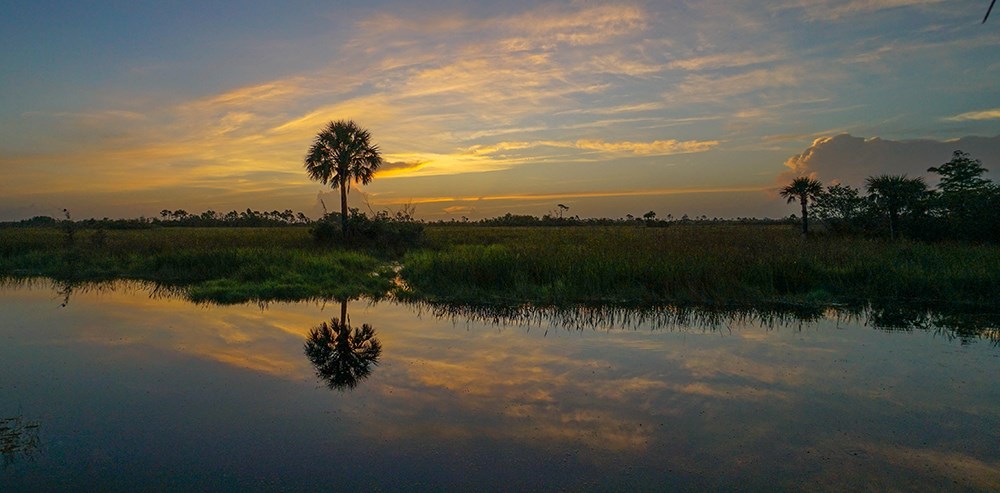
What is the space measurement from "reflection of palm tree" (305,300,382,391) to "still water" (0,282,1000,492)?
6cm

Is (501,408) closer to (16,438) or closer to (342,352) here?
(342,352)

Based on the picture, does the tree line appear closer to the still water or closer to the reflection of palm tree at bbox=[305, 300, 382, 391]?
the still water

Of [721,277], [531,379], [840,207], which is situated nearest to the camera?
[531,379]

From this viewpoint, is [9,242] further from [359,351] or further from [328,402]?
[328,402]

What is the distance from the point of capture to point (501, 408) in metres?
6.78

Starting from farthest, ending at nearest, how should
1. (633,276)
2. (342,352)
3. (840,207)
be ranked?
1. (840,207)
2. (633,276)
3. (342,352)

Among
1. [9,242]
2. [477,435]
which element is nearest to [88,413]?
[477,435]

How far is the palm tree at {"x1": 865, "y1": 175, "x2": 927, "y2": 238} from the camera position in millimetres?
26312

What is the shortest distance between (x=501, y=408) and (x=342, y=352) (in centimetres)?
394

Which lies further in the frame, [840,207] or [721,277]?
[840,207]

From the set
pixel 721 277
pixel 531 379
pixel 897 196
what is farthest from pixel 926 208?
pixel 531 379

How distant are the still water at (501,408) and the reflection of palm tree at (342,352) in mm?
63

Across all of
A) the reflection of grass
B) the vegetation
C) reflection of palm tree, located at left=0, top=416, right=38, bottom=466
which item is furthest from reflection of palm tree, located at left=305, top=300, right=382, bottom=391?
the vegetation

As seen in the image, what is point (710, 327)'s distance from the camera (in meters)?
11.5
